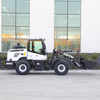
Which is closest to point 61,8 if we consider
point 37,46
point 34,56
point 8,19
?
point 8,19

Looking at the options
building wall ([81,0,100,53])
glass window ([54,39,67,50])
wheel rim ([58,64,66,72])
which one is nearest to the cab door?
wheel rim ([58,64,66,72])

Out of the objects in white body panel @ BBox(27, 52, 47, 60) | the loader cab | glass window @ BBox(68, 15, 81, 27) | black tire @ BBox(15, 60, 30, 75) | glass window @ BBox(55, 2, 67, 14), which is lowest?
black tire @ BBox(15, 60, 30, 75)

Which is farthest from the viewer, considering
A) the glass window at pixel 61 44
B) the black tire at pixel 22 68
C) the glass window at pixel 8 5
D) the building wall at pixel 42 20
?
the glass window at pixel 61 44

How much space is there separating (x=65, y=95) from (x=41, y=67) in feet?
18.9

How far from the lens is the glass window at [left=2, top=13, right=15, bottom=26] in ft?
65.6

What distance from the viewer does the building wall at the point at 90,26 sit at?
20109mm

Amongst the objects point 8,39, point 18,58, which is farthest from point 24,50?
point 8,39

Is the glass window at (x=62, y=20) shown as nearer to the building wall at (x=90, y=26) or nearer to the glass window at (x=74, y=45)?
the building wall at (x=90, y=26)

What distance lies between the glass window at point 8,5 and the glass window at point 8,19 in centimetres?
56

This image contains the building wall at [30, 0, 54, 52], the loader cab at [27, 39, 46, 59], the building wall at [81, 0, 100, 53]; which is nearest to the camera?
the loader cab at [27, 39, 46, 59]

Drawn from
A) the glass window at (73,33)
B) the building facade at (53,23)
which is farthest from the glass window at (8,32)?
the glass window at (73,33)

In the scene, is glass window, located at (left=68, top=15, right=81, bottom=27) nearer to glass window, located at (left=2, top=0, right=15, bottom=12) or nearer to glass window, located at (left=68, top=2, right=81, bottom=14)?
glass window, located at (left=68, top=2, right=81, bottom=14)

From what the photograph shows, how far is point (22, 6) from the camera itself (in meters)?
20.1

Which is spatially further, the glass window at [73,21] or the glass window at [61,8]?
the glass window at [73,21]
